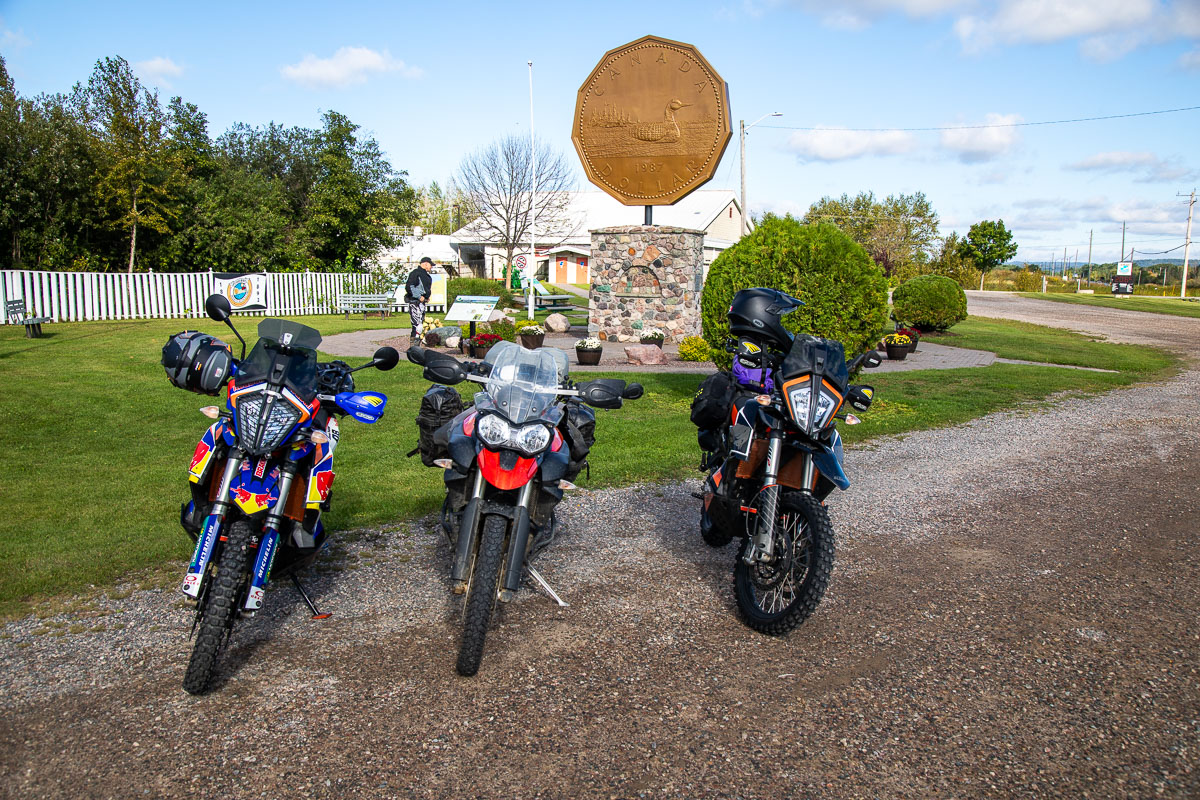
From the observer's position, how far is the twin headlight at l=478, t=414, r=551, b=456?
369 cm

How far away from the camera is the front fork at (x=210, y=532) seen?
3.38 metres

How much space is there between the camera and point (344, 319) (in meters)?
24.8

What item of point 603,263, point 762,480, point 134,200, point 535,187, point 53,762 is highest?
point 535,187

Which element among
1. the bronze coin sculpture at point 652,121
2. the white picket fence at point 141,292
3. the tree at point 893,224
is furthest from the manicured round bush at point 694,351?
the tree at point 893,224

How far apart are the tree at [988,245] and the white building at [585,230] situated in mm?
18619

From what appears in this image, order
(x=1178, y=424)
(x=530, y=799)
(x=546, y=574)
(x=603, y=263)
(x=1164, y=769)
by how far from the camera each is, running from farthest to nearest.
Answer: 1. (x=603, y=263)
2. (x=1178, y=424)
3. (x=546, y=574)
4. (x=1164, y=769)
5. (x=530, y=799)

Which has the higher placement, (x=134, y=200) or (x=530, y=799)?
(x=134, y=200)

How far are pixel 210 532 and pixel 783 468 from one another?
8.95 feet

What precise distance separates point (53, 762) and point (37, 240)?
1098 inches

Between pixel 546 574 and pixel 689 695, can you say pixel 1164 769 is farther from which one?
pixel 546 574

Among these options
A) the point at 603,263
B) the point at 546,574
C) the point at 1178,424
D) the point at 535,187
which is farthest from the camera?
the point at 535,187

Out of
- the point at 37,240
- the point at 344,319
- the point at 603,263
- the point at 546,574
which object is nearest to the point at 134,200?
the point at 37,240

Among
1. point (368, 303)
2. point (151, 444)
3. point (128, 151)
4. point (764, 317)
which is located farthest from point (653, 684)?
point (128, 151)

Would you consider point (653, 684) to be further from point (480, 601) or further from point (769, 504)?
point (769, 504)
